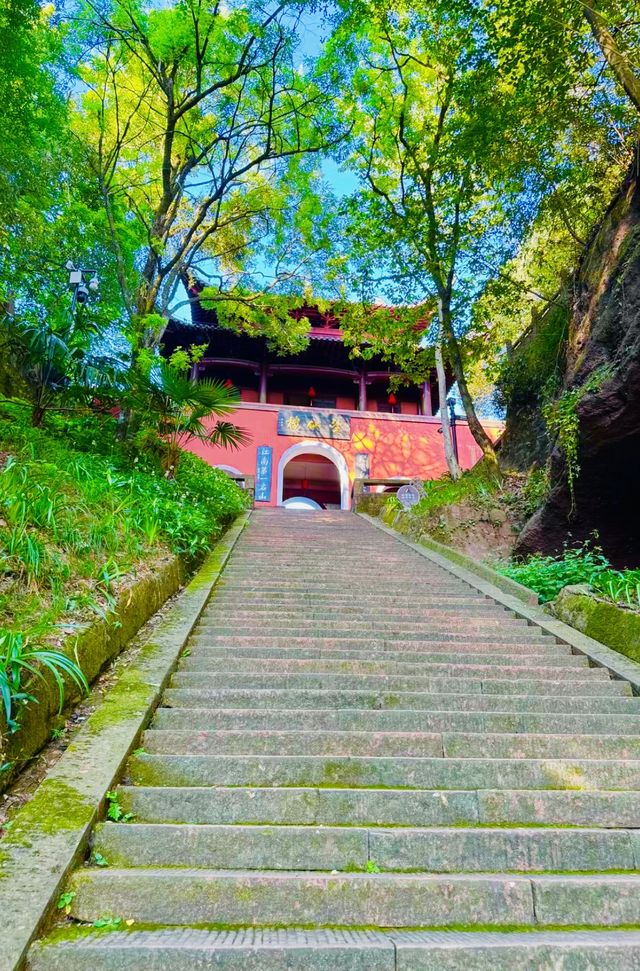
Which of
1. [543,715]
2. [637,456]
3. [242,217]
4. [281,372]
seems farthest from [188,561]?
[281,372]

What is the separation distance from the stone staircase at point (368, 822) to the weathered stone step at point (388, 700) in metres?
0.01

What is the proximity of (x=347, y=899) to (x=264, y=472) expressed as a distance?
14.5m

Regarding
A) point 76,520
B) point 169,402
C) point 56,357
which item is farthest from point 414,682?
point 56,357

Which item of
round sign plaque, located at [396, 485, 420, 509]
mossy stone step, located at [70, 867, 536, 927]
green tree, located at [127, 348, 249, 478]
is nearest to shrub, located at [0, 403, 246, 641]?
green tree, located at [127, 348, 249, 478]

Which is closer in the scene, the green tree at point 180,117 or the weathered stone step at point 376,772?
the weathered stone step at point 376,772

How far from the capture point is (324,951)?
154 cm

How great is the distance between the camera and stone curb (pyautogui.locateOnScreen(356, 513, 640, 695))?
3.62 metres

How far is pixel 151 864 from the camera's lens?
6.19 feet

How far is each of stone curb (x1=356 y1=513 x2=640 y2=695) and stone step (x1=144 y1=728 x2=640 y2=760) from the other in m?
0.96

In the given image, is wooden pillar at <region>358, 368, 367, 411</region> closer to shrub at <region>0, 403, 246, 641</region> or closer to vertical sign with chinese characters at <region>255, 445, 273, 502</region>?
vertical sign with chinese characters at <region>255, 445, 273, 502</region>

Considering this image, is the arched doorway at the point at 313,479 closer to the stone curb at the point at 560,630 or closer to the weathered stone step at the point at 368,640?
the stone curb at the point at 560,630

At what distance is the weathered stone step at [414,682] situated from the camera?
3180mm

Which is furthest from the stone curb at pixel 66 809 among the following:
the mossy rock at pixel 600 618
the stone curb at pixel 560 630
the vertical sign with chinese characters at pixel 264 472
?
the vertical sign with chinese characters at pixel 264 472

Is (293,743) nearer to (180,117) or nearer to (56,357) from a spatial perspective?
(56,357)
